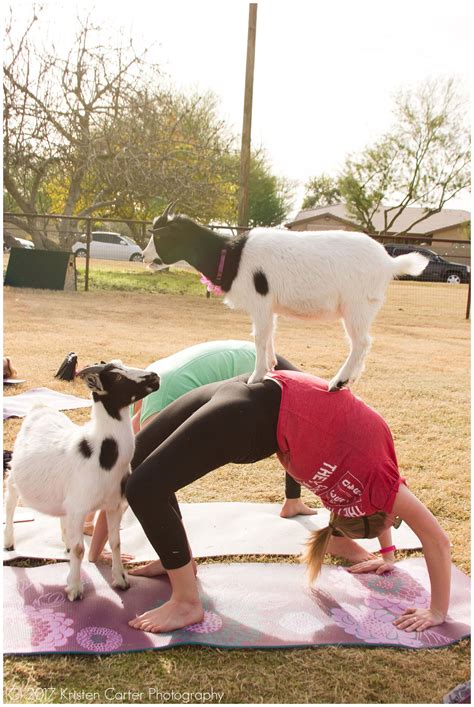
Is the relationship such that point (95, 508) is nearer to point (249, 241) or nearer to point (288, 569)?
point (288, 569)

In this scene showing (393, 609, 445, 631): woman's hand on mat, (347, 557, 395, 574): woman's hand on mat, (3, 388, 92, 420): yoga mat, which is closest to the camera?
(393, 609, 445, 631): woman's hand on mat

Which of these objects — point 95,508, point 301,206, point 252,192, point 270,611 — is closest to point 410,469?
point 270,611

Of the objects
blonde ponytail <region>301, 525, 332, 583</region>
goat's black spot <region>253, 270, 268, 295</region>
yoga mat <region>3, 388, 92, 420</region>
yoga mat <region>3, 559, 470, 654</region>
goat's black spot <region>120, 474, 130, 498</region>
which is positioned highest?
goat's black spot <region>253, 270, 268, 295</region>

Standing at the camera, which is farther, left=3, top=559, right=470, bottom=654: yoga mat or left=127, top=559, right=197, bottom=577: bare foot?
left=127, top=559, right=197, bottom=577: bare foot

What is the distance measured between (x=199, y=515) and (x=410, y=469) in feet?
5.85

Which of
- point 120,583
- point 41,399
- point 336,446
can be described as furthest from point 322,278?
point 41,399

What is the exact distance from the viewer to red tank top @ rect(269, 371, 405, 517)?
267 centimetres

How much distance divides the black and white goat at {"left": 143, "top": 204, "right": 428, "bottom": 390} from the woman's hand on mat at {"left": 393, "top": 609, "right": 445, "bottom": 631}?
1.21 m

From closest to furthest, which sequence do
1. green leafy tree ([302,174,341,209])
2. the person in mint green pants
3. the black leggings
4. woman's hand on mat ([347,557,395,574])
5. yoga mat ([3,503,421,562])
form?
1. the black leggings
2. woman's hand on mat ([347,557,395,574])
3. yoga mat ([3,503,421,562])
4. the person in mint green pants
5. green leafy tree ([302,174,341,209])

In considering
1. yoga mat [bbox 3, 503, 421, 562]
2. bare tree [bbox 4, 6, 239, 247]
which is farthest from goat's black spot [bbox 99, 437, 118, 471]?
bare tree [bbox 4, 6, 239, 247]

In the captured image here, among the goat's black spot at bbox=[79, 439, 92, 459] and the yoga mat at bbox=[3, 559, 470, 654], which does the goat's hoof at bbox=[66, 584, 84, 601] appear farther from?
the goat's black spot at bbox=[79, 439, 92, 459]

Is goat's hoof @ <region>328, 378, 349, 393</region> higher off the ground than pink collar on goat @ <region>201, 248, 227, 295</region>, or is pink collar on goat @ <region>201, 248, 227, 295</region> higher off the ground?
pink collar on goat @ <region>201, 248, 227, 295</region>

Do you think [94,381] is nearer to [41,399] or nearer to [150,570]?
[150,570]

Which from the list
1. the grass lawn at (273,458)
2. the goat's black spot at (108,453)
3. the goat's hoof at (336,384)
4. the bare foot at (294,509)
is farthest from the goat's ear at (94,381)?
the bare foot at (294,509)
